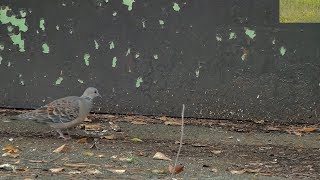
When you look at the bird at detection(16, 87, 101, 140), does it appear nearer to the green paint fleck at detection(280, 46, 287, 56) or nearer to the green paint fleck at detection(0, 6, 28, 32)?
the green paint fleck at detection(0, 6, 28, 32)

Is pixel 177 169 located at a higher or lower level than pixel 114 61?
lower

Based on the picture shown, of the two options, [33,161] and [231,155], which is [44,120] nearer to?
[33,161]

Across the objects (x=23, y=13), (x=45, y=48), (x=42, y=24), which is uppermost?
(x=23, y=13)

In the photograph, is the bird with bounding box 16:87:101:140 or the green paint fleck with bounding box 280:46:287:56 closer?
the bird with bounding box 16:87:101:140

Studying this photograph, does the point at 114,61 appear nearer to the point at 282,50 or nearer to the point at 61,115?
the point at 61,115

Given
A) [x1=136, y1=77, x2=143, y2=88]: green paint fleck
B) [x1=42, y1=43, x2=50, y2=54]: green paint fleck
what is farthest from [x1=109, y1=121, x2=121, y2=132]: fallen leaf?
Result: [x1=42, y1=43, x2=50, y2=54]: green paint fleck

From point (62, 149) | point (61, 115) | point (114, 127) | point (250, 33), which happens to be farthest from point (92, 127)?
point (250, 33)
